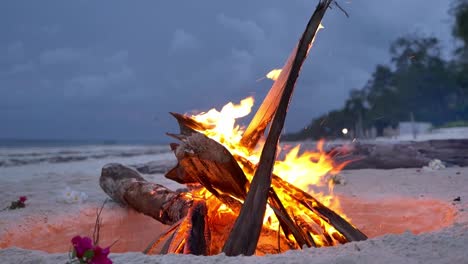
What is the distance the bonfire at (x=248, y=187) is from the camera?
9.55ft

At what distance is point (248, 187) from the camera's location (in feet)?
10.5

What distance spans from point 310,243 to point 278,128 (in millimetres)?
849

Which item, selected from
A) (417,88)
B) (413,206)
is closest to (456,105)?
(417,88)

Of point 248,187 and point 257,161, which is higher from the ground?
point 257,161

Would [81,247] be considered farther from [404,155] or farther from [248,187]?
[404,155]

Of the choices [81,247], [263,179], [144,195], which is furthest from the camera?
[144,195]

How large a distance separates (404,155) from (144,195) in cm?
664

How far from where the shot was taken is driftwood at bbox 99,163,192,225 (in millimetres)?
4094

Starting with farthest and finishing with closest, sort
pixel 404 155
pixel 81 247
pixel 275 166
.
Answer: pixel 404 155 → pixel 275 166 → pixel 81 247

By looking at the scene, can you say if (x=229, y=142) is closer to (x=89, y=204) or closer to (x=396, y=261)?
(x=396, y=261)

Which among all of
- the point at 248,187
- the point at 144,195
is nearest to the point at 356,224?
the point at 248,187

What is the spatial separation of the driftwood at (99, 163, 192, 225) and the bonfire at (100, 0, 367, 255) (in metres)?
0.03

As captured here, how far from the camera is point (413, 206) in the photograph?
502cm

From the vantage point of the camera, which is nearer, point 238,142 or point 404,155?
point 238,142
